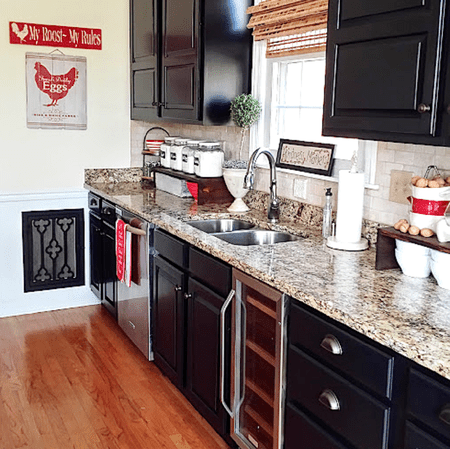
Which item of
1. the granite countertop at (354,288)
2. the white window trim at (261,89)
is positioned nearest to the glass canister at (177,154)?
the white window trim at (261,89)

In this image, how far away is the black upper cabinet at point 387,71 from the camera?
175cm

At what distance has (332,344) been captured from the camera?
70.1 inches

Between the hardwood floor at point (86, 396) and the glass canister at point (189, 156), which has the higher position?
the glass canister at point (189, 156)

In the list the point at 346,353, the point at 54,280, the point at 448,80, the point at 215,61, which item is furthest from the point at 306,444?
the point at 54,280

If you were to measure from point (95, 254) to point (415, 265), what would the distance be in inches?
114

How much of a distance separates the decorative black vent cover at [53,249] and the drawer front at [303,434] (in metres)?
2.84

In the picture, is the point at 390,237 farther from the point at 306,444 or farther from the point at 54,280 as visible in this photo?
the point at 54,280

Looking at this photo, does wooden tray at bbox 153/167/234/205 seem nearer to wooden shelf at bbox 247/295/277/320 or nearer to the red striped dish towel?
the red striped dish towel

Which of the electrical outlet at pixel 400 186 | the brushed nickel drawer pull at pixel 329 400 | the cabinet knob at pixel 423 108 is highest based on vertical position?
the cabinet knob at pixel 423 108

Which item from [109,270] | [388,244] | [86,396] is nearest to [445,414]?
[388,244]

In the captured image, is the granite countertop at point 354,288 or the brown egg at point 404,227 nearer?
the granite countertop at point 354,288

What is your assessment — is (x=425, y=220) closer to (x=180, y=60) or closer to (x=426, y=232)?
(x=426, y=232)

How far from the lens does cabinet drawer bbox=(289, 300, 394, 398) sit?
1.60 metres

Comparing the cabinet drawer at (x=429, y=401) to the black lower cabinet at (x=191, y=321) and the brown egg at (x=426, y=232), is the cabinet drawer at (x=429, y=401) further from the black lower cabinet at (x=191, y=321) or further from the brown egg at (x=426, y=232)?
the black lower cabinet at (x=191, y=321)
